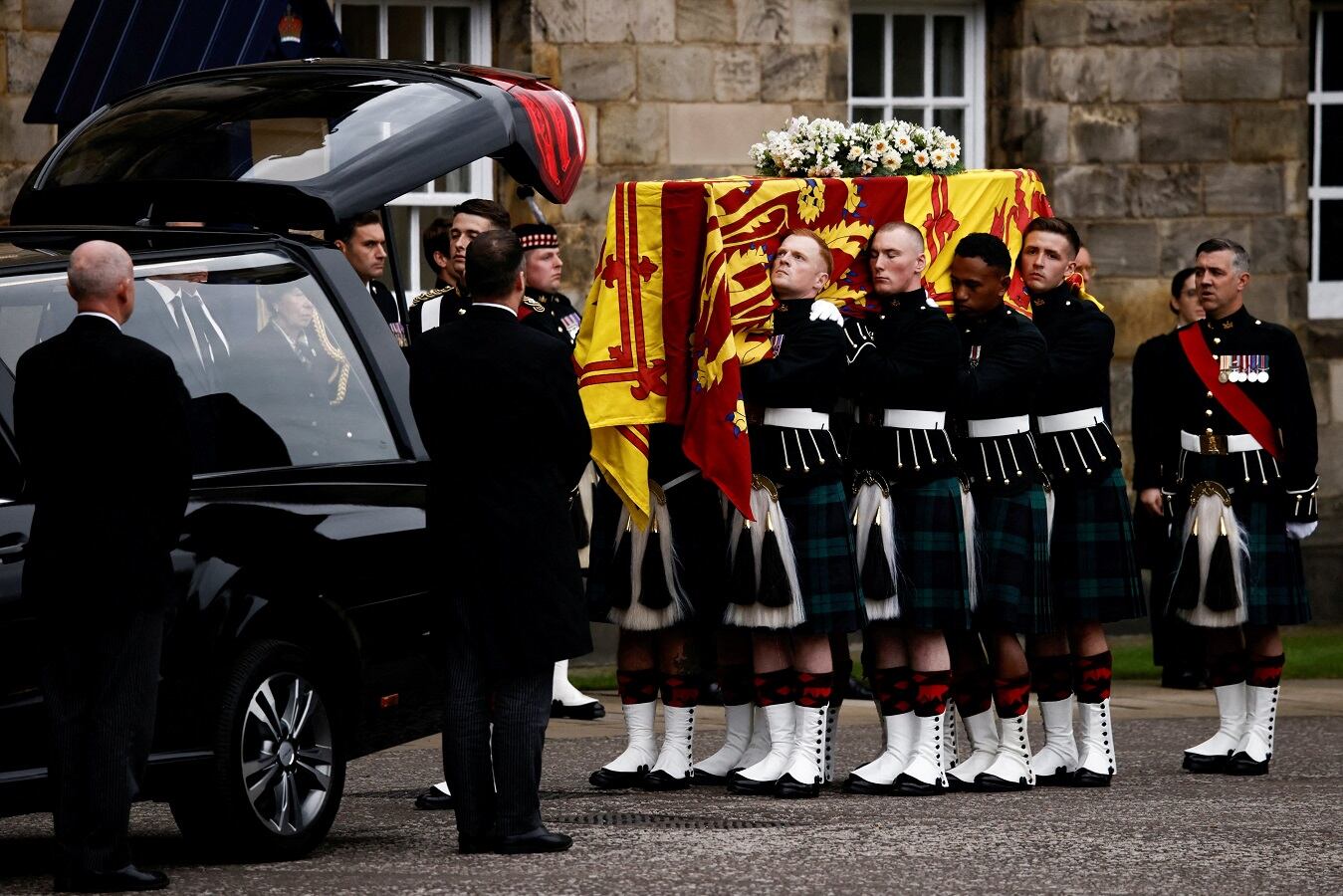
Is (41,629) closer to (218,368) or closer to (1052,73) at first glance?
(218,368)

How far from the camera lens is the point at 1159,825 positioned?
25.7ft

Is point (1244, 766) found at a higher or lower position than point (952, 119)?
lower

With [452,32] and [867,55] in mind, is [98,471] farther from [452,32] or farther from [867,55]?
[867,55]

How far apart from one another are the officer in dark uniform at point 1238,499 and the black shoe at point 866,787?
145 centimetres

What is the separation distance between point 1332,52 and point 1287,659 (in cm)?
447

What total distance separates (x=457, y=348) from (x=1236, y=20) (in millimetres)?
9334

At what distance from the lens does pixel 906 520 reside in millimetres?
8711

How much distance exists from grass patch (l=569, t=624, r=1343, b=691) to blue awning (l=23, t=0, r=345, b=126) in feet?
11.6

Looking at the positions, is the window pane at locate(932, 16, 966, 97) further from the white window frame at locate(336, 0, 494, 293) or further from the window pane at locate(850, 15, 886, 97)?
the white window frame at locate(336, 0, 494, 293)

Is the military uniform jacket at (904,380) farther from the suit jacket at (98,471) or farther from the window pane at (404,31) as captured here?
the window pane at (404,31)

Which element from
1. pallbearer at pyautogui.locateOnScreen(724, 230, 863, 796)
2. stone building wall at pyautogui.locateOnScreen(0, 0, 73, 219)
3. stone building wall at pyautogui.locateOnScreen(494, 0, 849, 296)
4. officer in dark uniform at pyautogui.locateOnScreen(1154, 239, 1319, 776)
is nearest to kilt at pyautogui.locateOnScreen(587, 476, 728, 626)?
pallbearer at pyautogui.locateOnScreen(724, 230, 863, 796)

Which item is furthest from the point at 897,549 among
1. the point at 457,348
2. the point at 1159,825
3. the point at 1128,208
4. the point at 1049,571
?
the point at 1128,208

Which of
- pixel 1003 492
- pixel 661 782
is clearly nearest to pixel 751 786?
pixel 661 782

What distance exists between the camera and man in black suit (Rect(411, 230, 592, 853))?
7117mm
